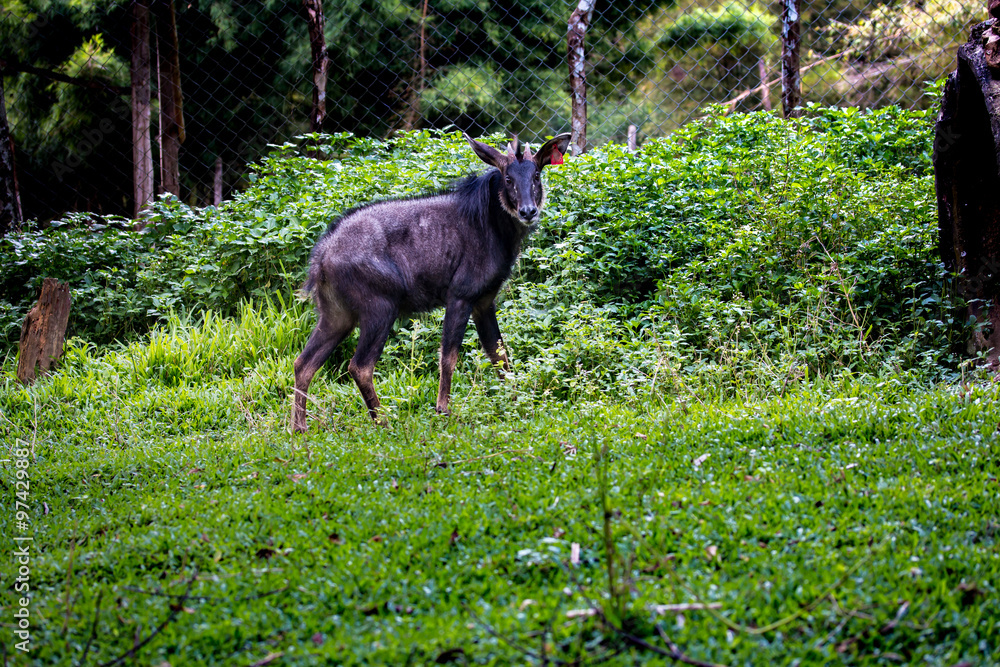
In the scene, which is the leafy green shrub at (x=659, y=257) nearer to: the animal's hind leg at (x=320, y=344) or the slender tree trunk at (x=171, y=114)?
the animal's hind leg at (x=320, y=344)

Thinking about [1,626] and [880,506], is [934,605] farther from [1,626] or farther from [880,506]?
[1,626]

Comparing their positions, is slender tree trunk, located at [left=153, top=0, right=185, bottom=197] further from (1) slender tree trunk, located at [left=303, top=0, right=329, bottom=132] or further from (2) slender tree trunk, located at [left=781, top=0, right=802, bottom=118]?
(2) slender tree trunk, located at [left=781, top=0, right=802, bottom=118]

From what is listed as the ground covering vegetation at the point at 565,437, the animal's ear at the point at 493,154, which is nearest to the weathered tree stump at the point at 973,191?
the ground covering vegetation at the point at 565,437

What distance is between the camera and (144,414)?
5.89 meters

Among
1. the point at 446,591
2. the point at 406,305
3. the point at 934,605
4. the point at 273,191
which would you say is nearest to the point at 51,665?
the point at 446,591

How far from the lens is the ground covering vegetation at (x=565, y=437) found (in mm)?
2570

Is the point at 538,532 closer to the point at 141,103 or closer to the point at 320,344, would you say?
the point at 320,344

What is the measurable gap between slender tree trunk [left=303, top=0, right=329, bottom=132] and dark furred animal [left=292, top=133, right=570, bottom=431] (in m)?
4.57

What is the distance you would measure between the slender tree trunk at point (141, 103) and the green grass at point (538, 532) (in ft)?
23.8

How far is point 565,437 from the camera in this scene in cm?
431

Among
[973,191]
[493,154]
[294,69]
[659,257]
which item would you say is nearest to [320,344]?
[493,154]

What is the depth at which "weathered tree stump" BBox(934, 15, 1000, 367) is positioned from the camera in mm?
5020

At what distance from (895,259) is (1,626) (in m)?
5.86

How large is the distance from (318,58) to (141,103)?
3397 mm
